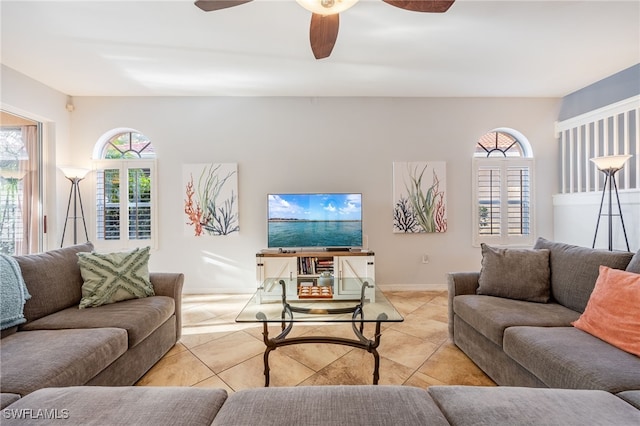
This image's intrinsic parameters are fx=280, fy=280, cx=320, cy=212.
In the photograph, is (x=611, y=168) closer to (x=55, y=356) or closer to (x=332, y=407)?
(x=332, y=407)

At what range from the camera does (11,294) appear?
1613mm

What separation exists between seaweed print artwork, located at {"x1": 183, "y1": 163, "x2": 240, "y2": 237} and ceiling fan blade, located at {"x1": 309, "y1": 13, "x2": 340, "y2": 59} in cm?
215

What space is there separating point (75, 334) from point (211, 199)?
2411mm

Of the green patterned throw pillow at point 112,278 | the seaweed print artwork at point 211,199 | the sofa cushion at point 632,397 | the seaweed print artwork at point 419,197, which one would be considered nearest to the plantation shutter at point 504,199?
the seaweed print artwork at point 419,197

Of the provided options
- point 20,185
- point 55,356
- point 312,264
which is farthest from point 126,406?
point 20,185

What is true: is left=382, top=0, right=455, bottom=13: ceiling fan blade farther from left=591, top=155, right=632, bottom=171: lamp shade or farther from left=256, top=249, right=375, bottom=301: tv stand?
left=591, top=155, right=632, bottom=171: lamp shade

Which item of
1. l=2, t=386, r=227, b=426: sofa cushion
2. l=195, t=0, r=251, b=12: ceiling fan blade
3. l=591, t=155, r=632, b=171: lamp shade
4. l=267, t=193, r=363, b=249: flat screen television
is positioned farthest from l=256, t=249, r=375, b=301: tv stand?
l=591, t=155, r=632, b=171: lamp shade

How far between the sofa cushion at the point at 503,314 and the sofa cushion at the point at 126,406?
160 cm

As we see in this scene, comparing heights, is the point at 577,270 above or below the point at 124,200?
below

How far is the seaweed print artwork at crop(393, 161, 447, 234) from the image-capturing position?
3.85 m

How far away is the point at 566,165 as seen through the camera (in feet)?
12.6

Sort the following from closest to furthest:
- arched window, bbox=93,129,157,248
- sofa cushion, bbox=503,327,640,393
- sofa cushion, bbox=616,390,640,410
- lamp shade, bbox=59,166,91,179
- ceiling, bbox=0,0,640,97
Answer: sofa cushion, bbox=616,390,640,410 < sofa cushion, bbox=503,327,640,393 < ceiling, bbox=0,0,640,97 < lamp shade, bbox=59,166,91,179 < arched window, bbox=93,129,157,248

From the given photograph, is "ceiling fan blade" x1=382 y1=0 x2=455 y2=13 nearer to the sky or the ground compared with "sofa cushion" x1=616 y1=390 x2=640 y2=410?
nearer to the sky

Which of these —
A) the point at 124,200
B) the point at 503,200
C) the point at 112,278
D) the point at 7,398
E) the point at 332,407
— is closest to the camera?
the point at 332,407
